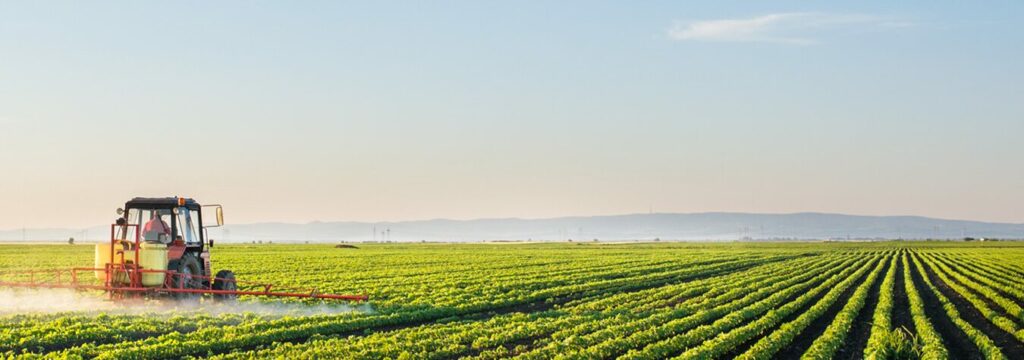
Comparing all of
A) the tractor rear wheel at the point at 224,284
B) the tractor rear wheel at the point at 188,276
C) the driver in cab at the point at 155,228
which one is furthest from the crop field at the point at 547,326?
the driver in cab at the point at 155,228

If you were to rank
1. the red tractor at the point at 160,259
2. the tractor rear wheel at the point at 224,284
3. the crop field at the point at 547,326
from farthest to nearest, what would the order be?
the tractor rear wheel at the point at 224,284 → the red tractor at the point at 160,259 → the crop field at the point at 547,326

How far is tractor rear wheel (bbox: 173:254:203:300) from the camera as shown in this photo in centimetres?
2111

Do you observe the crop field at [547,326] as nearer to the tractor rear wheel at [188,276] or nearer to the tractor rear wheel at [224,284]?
the tractor rear wheel at [224,284]

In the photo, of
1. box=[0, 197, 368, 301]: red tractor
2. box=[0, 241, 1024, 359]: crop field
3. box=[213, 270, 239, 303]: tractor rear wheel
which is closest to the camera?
box=[0, 241, 1024, 359]: crop field

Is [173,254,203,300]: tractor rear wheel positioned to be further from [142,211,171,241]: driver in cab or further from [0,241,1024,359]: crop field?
[142,211,171,241]: driver in cab

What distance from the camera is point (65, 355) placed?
14.1m

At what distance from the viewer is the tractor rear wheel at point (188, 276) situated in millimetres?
21109

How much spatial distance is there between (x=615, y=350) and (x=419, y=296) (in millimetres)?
12265

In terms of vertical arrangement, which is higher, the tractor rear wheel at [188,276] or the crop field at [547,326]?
the tractor rear wheel at [188,276]

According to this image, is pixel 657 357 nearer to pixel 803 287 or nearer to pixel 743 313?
pixel 743 313

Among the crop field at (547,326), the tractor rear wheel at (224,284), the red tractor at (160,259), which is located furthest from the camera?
the tractor rear wheel at (224,284)

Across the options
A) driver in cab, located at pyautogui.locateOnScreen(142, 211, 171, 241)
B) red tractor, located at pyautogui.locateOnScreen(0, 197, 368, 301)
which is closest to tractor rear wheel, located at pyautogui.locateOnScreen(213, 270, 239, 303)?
red tractor, located at pyautogui.locateOnScreen(0, 197, 368, 301)

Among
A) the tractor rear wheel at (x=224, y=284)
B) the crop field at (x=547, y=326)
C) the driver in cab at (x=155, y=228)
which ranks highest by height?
the driver in cab at (x=155, y=228)

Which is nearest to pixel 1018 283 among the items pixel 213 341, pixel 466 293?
pixel 466 293
